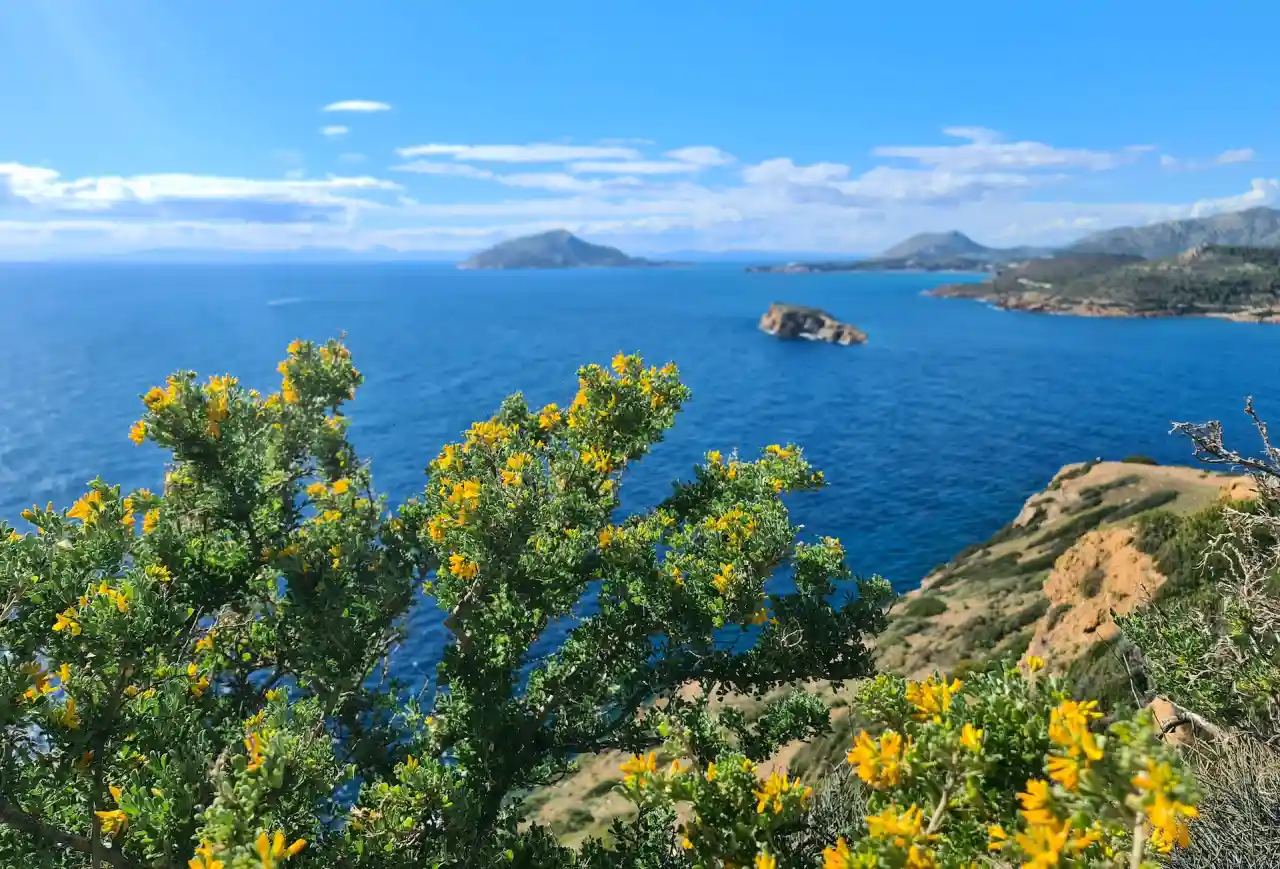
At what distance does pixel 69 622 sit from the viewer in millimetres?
8859

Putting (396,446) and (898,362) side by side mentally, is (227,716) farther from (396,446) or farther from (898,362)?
(898,362)

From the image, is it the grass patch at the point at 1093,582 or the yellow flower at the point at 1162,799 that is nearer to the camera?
the yellow flower at the point at 1162,799

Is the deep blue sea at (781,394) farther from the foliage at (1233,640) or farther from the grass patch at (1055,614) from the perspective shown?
the foliage at (1233,640)

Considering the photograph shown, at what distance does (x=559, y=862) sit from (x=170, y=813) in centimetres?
510

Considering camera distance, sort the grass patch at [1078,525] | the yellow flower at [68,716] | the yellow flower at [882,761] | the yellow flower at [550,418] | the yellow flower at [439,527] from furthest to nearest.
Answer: the grass patch at [1078,525]
the yellow flower at [550,418]
the yellow flower at [439,527]
the yellow flower at [68,716]
the yellow flower at [882,761]

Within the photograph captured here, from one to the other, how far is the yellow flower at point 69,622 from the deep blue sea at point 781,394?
1026 inches

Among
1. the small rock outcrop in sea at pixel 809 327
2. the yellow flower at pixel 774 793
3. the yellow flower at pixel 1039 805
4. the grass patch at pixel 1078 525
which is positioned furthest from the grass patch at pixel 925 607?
the small rock outcrop in sea at pixel 809 327

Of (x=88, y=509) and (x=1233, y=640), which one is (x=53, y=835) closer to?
(x=88, y=509)

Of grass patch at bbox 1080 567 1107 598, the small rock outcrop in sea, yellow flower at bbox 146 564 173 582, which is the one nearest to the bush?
yellow flower at bbox 146 564 173 582

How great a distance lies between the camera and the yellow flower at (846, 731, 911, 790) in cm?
563

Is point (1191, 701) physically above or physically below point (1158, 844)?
below

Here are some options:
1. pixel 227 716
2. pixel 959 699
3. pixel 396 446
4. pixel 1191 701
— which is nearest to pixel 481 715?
pixel 227 716

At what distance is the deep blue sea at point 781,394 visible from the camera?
180ft

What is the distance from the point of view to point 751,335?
509 feet
